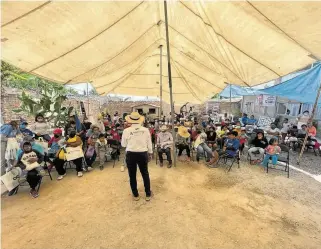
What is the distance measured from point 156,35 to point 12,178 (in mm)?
5135

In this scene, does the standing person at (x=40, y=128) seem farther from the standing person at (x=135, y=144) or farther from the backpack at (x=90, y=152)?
the standing person at (x=135, y=144)

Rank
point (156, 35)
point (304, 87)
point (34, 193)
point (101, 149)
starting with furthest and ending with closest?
point (304, 87) → point (101, 149) → point (156, 35) → point (34, 193)

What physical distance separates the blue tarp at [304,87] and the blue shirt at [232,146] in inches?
156

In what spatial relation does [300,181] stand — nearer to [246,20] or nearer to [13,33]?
[246,20]

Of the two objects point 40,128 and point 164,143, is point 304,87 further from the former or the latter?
point 40,128

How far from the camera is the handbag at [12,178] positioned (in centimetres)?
375

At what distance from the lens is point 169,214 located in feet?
10.9

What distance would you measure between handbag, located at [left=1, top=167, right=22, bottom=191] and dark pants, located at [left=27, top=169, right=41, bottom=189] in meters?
0.34

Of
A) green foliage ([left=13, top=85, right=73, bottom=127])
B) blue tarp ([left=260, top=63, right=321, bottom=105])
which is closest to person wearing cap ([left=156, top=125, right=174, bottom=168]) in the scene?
green foliage ([left=13, top=85, right=73, bottom=127])

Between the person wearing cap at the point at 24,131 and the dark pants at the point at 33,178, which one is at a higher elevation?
the person wearing cap at the point at 24,131

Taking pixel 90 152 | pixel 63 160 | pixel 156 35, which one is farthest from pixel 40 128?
pixel 156 35

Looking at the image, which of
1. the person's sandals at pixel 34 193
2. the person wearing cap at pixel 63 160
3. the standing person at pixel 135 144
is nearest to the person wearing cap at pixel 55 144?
the person wearing cap at pixel 63 160

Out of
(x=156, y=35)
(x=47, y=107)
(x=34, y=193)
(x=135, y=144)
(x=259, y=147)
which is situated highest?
(x=156, y=35)

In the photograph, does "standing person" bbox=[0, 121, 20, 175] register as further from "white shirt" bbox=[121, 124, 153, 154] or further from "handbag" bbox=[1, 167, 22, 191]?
"white shirt" bbox=[121, 124, 153, 154]
